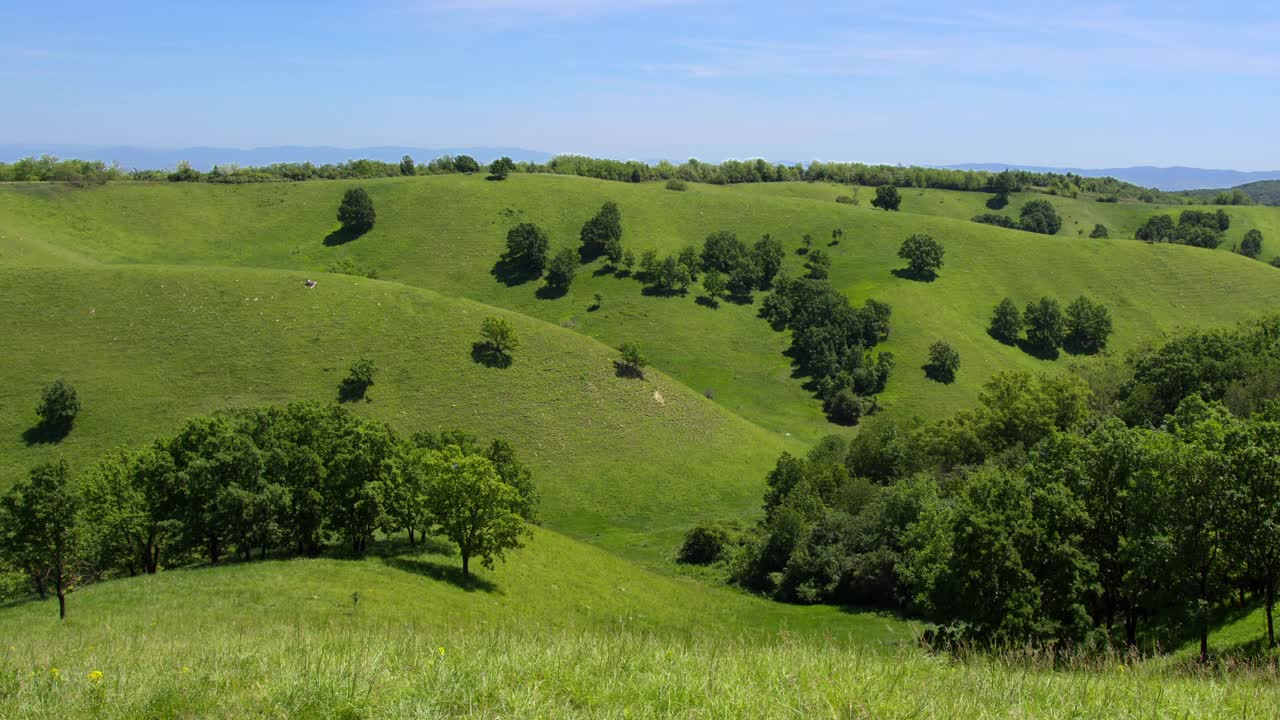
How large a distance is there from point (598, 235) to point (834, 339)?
4296cm

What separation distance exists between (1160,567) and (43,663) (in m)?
28.1

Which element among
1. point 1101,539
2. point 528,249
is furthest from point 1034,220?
point 1101,539

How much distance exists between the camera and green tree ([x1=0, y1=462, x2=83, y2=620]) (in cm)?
2905

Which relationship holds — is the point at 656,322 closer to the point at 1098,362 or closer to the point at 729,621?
the point at 1098,362

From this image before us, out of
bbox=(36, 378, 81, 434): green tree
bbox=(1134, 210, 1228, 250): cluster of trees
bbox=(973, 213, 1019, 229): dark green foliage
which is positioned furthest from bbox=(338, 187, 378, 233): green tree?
bbox=(1134, 210, 1228, 250): cluster of trees

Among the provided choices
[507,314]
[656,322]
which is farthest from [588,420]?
[656,322]

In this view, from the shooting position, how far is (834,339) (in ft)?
370

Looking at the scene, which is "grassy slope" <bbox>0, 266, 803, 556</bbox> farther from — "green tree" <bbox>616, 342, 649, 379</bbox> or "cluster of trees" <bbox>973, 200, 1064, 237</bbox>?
"cluster of trees" <bbox>973, 200, 1064, 237</bbox>

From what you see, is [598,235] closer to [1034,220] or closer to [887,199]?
[887,199]

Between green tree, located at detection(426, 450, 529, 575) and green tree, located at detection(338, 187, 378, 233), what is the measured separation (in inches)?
3952

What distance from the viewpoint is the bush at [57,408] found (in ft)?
228

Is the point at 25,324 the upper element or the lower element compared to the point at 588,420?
upper

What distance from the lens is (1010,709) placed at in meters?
7.71

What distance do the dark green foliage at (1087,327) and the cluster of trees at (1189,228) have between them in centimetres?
5006
